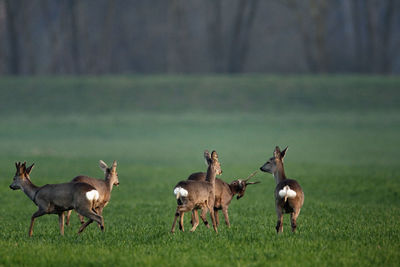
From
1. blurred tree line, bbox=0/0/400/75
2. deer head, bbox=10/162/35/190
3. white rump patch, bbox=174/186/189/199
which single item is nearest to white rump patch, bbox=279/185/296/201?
white rump patch, bbox=174/186/189/199

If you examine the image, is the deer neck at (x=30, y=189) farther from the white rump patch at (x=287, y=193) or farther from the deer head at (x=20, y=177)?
the white rump patch at (x=287, y=193)

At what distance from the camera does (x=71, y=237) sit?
11844mm

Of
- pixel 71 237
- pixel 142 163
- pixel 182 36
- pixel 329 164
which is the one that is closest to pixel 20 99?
pixel 182 36

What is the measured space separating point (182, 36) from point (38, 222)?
51.7 metres

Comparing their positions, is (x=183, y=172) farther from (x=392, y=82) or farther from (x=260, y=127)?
(x=392, y=82)

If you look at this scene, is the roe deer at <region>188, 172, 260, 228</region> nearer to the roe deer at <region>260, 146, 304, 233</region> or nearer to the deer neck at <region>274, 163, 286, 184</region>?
the deer neck at <region>274, 163, 286, 184</region>

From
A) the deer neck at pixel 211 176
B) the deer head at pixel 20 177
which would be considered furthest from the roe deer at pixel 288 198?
the deer head at pixel 20 177

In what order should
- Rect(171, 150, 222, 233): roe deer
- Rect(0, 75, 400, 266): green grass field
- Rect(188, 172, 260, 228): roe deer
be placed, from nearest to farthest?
Rect(0, 75, 400, 266): green grass field, Rect(171, 150, 222, 233): roe deer, Rect(188, 172, 260, 228): roe deer

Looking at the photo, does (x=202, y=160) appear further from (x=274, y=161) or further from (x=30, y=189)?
(x=30, y=189)

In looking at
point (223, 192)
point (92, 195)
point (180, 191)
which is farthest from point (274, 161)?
point (92, 195)

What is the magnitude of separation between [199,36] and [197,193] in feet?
227

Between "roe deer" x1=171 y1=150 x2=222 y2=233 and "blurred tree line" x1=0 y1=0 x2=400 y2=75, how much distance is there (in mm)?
48612

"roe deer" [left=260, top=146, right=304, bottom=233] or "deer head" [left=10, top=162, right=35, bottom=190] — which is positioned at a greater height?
"deer head" [left=10, top=162, right=35, bottom=190]

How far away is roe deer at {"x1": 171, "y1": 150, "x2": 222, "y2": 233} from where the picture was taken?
11.7 metres
